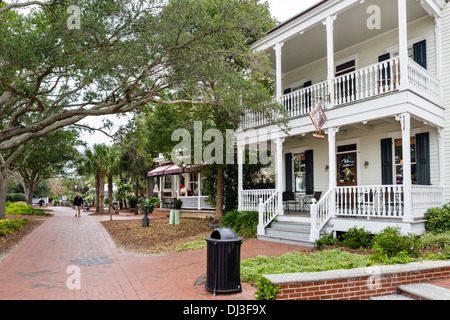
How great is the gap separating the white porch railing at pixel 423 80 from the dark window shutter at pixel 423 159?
1363 millimetres

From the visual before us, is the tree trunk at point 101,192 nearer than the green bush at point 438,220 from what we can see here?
No

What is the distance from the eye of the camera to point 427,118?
9727 millimetres

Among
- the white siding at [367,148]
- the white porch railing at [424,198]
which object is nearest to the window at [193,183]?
the white siding at [367,148]

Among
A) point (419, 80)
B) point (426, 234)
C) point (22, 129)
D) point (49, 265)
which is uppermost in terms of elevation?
point (419, 80)

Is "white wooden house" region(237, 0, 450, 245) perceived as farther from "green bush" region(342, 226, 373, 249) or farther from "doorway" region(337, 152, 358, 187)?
"green bush" region(342, 226, 373, 249)

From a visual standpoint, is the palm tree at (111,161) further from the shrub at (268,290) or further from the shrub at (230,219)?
the shrub at (268,290)

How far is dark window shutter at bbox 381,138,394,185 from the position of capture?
1113 cm

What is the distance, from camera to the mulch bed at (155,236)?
10398mm

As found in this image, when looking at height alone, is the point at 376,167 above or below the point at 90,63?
below

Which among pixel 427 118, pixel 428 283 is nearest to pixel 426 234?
pixel 427 118

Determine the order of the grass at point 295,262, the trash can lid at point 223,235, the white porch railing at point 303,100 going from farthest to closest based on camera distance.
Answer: the white porch railing at point 303,100
the grass at point 295,262
the trash can lid at point 223,235

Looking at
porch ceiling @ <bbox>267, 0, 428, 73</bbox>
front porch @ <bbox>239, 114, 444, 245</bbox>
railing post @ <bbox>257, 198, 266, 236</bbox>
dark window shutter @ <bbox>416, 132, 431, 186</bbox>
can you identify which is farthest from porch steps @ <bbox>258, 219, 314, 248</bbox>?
porch ceiling @ <bbox>267, 0, 428, 73</bbox>
